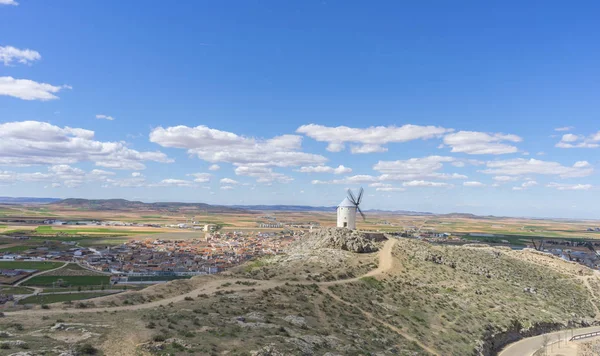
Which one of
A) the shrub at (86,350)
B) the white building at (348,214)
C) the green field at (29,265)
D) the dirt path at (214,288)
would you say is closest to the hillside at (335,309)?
the dirt path at (214,288)

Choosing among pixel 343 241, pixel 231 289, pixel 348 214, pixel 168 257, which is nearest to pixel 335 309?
pixel 231 289

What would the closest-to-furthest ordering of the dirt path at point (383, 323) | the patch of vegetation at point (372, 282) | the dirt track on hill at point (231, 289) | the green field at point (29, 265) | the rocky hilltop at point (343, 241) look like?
the dirt track on hill at point (231, 289) → the dirt path at point (383, 323) → the patch of vegetation at point (372, 282) → the rocky hilltop at point (343, 241) → the green field at point (29, 265)

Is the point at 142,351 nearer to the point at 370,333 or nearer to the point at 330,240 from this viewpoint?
the point at 370,333

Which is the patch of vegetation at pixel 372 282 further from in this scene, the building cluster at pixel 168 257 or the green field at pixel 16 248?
the green field at pixel 16 248

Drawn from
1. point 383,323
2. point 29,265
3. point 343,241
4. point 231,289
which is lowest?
point 29,265

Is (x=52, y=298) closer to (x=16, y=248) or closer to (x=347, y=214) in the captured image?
(x=347, y=214)

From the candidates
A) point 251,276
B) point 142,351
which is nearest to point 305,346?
point 142,351
